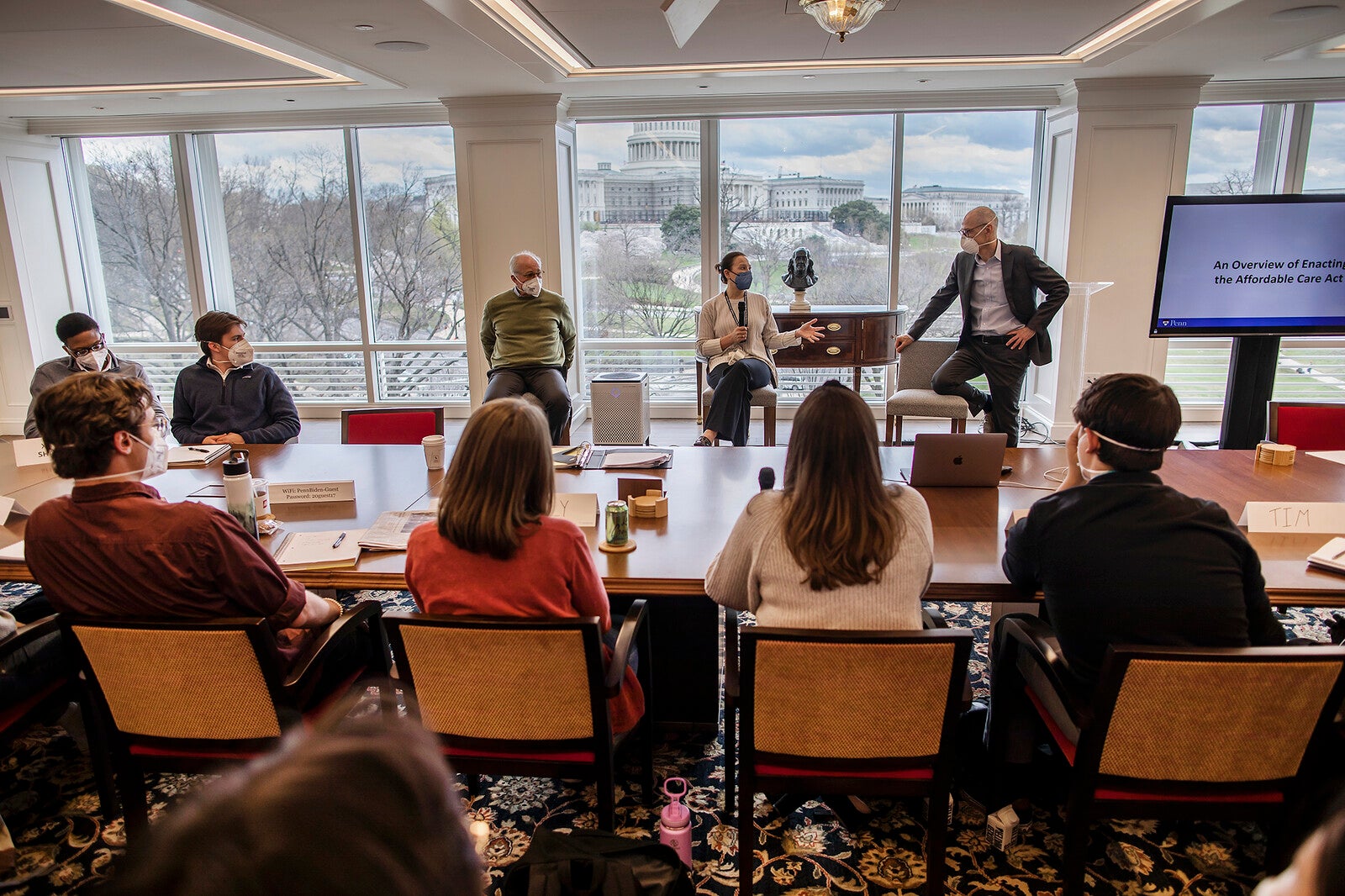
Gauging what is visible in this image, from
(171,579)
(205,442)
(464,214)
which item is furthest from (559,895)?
(464,214)

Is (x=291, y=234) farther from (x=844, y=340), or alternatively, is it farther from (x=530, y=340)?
(x=844, y=340)

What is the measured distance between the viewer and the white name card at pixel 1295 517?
2.27 metres

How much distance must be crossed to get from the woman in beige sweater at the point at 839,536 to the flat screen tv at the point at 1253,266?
323cm

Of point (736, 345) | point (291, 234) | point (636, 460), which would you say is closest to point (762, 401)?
point (736, 345)

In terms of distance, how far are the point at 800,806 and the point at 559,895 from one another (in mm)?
891

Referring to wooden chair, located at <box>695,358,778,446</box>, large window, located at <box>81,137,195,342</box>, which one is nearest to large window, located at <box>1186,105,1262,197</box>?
wooden chair, located at <box>695,358,778,446</box>

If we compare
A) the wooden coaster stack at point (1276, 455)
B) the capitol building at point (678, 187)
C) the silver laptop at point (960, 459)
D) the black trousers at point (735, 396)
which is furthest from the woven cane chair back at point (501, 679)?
the capitol building at point (678, 187)

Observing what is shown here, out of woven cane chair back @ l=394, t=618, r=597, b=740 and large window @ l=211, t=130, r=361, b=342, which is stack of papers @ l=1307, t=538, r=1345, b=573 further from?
large window @ l=211, t=130, r=361, b=342

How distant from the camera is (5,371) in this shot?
6797mm

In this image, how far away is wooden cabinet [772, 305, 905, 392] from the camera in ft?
18.4

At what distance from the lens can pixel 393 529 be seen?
7.70 feet

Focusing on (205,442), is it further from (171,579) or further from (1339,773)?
(1339,773)

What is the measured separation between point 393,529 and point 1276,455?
→ 3.02 meters

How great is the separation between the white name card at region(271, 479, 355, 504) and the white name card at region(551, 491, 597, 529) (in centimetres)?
79
